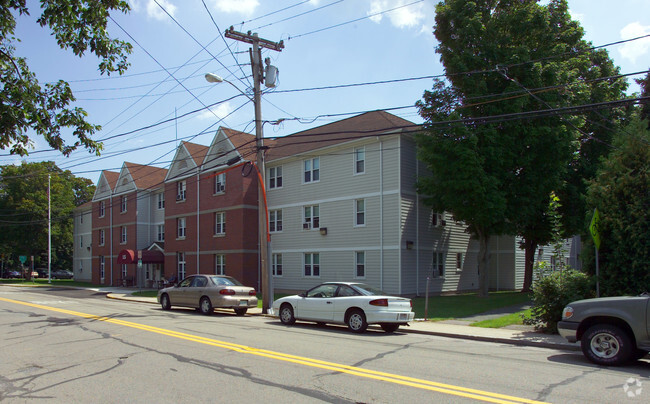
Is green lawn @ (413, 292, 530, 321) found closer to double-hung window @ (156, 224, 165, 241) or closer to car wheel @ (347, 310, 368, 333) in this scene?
car wheel @ (347, 310, 368, 333)

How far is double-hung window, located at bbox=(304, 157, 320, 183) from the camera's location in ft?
93.9

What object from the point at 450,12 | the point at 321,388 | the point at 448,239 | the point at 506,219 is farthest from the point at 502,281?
→ the point at 321,388

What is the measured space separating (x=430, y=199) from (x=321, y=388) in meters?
18.4

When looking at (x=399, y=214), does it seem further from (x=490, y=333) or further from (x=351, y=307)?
(x=490, y=333)

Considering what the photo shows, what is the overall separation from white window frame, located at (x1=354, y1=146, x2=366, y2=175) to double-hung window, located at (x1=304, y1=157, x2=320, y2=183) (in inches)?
111

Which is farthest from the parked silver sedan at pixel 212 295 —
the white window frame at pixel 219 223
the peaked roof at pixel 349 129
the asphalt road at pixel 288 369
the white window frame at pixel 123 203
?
the white window frame at pixel 123 203

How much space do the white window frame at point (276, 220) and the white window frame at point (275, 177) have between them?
1580 millimetres

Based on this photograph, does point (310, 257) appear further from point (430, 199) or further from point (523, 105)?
point (523, 105)

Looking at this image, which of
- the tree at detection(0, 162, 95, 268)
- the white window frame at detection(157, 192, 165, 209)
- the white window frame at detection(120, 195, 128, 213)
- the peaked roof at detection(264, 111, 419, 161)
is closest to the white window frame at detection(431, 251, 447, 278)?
the peaked roof at detection(264, 111, 419, 161)

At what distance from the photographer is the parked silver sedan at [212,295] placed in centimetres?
1822

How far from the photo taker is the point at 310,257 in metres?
29.0

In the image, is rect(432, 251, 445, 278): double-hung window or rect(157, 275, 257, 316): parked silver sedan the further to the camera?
rect(432, 251, 445, 278): double-hung window

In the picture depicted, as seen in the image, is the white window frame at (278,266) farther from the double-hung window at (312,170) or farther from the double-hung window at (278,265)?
the double-hung window at (312,170)

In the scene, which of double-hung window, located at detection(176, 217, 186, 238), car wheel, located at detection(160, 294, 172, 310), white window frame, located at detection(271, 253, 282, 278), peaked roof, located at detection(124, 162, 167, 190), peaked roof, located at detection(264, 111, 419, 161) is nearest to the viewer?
car wheel, located at detection(160, 294, 172, 310)
